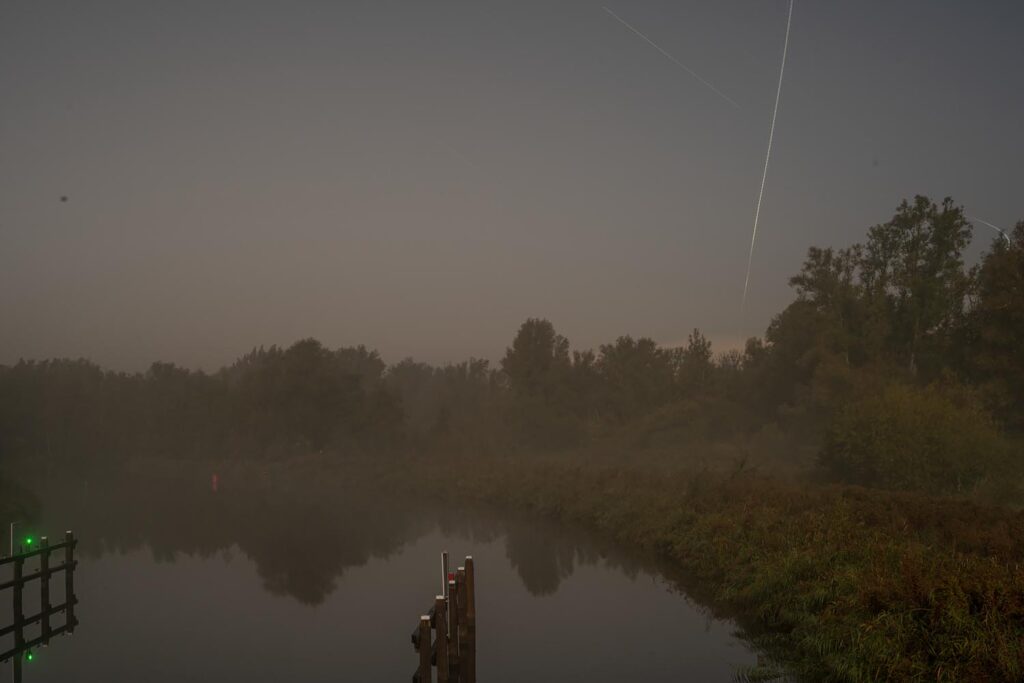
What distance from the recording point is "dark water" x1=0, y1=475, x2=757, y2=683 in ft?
58.6

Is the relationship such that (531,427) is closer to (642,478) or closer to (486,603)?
(642,478)

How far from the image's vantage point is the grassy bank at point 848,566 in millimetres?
13492

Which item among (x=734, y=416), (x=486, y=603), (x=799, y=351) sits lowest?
(x=486, y=603)

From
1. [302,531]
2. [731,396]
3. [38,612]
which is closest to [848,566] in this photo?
[38,612]

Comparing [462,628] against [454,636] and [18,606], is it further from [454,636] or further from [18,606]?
[18,606]

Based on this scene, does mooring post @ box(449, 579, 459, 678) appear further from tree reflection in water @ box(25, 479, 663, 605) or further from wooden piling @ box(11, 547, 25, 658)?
wooden piling @ box(11, 547, 25, 658)

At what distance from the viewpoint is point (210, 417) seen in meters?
81.9

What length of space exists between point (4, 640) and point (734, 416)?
60155 mm

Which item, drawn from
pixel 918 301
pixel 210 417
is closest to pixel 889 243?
pixel 918 301

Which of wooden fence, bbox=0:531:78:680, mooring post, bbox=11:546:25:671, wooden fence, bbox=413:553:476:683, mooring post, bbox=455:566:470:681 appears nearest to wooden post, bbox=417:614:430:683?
wooden fence, bbox=413:553:476:683

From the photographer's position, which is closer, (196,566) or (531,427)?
(196,566)

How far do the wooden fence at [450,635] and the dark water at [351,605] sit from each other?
1.17 meters

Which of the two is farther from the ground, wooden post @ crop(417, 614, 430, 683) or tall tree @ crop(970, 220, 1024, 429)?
tall tree @ crop(970, 220, 1024, 429)

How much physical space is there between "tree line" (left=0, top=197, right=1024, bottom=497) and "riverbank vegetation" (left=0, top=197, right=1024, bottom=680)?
0.21 m
